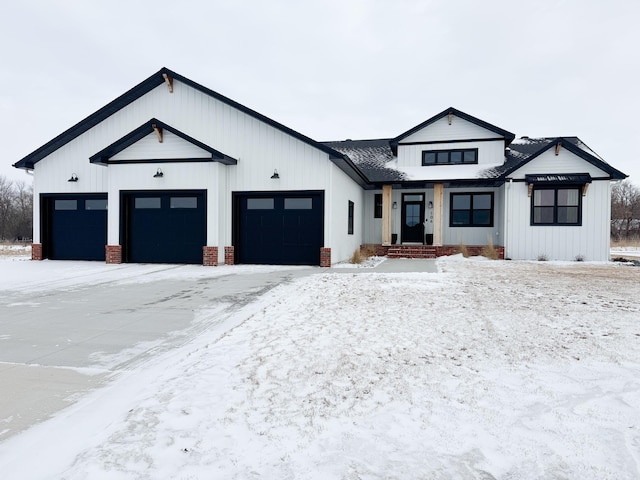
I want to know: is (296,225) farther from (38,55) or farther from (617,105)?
(617,105)

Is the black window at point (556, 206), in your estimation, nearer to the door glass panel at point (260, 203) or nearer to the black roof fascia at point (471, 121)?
the black roof fascia at point (471, 121)

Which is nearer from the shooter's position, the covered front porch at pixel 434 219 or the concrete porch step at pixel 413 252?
the concrete porch step at pixel 413 252

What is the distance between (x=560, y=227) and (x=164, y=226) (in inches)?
613

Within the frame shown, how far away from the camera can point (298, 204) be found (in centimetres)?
1288

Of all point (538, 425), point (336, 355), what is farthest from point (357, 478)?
point (336, 355)

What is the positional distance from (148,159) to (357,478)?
13388mm

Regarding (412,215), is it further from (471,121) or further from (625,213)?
(625,213)

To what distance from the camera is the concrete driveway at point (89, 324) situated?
10.2 feet

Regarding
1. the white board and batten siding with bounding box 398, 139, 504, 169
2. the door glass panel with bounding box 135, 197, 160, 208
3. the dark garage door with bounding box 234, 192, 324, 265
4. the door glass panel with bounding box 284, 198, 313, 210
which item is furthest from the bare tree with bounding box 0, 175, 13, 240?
the white board and batten siding with bounding box 398, 139, 504, 169

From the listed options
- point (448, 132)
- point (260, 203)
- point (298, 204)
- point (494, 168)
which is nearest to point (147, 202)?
point (260, 203)

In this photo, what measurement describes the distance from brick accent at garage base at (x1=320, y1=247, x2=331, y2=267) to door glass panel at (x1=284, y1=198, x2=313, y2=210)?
1579 millimetres

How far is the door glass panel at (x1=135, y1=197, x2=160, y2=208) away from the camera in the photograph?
1328 centimetres

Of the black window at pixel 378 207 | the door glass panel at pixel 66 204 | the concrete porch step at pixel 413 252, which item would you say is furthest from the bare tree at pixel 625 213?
the door glass panel at pixel 66 204

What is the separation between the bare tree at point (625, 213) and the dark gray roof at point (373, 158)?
28.3 metres
